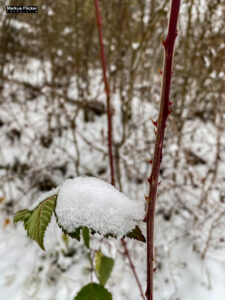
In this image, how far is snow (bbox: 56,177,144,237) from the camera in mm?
332

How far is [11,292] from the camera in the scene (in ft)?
6.05

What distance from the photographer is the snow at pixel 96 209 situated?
0.33 m

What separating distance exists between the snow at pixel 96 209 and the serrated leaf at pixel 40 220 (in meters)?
0.02

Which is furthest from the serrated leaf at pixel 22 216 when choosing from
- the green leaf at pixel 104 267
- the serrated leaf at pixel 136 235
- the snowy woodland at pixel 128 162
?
the snowy woodland at pixel 128 162

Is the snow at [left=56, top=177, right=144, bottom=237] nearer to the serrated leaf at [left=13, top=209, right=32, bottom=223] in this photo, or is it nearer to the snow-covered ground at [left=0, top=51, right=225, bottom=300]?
the serrated leaf at [left=13, top=209, right=32, bottom=223]

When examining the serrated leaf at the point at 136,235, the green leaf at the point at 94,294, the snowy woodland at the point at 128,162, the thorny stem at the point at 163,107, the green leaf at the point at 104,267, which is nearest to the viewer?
the thorny stem at the point at 163,107

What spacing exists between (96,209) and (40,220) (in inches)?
3.1

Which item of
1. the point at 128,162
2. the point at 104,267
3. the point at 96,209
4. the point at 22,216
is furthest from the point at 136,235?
the point at 128,162

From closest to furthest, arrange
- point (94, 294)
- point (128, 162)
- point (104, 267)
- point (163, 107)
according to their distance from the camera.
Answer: point (163, 107)
point (94, 294)
point (104, 267)
point (128, 162)

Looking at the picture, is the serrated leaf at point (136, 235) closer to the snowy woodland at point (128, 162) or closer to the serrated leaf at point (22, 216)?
the serrated leaf at point (22, 216)

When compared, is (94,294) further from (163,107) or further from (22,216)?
(163,107)

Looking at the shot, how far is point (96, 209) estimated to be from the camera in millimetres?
335

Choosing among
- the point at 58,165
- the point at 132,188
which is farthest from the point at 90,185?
the point at 58,165

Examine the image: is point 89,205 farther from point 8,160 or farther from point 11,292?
point 8,160
